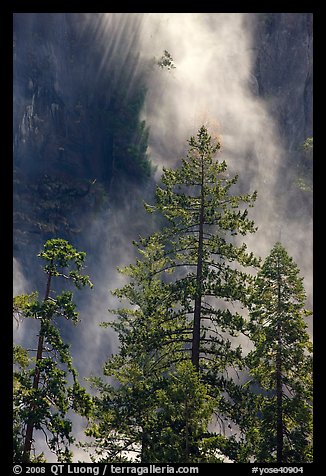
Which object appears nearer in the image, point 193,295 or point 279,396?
point 279,396

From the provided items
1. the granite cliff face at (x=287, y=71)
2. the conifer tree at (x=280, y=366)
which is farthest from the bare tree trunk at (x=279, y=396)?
the granite cliff face at (x=287, y=71)

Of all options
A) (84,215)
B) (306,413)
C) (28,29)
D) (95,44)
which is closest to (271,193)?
(84,215)

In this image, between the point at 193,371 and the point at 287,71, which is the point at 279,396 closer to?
the point at 193,371

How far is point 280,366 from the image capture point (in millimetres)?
17703

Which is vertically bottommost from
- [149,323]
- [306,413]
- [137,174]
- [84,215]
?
[306,413]

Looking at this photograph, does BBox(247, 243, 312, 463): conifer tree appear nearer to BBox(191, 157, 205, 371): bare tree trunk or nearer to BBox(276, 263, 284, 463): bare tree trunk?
BBox(276, 263, 284, 463): bare tree trunk

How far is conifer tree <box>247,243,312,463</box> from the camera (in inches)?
669

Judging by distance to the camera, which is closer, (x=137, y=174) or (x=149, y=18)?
(x=137, y=174)

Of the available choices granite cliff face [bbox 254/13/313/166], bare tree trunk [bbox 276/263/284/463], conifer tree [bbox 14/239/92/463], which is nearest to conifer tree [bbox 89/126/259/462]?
bare tree trunk [bbox 276/263/284/463]

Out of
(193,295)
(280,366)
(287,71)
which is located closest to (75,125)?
(287,71)
